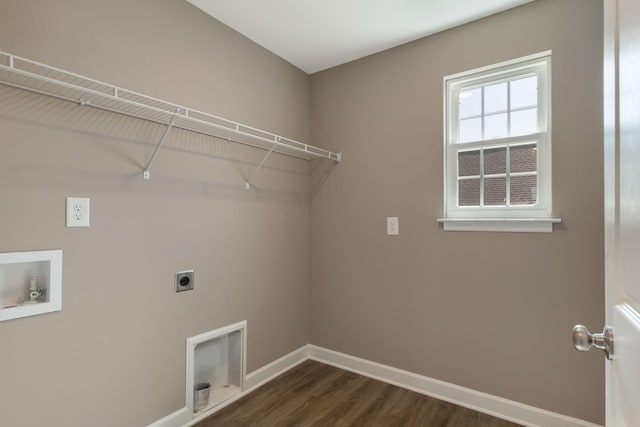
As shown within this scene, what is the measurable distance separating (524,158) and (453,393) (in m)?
1.50

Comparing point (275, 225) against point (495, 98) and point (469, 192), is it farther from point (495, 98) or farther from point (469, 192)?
point (495, 98)

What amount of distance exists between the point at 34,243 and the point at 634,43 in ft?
6.07

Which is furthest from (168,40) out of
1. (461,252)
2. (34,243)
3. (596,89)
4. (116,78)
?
(596,89)

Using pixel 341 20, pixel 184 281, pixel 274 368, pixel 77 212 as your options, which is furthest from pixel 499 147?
pixel 77 212

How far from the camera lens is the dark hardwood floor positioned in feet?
6.12

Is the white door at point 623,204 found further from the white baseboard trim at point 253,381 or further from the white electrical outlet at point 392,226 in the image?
the white baseboard trim at point 253,381

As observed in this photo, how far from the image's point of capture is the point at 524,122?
1.92m

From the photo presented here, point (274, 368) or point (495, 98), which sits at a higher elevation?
point (495, 98)

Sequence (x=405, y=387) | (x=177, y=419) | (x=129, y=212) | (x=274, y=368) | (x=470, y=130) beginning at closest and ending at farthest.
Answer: (x=129, y=212)
(x=177, y=419)
(x=470, y=130)
(x=405, y=387)
(x=274, y=368)

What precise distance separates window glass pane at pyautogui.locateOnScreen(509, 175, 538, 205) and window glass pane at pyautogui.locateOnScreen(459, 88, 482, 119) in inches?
19.5

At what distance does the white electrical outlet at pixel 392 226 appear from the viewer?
231cm

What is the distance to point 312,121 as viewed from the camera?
9.05 feet

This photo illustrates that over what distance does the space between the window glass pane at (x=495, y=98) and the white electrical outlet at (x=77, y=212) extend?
7.39ft

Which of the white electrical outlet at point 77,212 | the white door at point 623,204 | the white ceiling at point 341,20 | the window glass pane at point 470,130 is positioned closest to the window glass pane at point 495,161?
the window glass pane at point 470,130
